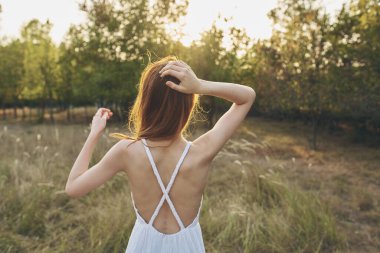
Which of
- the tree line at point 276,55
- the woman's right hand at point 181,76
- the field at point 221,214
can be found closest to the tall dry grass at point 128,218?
the field at point 221,214

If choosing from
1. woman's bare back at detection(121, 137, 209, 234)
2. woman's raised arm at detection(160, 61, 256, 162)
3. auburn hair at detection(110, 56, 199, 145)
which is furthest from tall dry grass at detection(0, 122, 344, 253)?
auburn hair at detection(110, 56, 199, 145)

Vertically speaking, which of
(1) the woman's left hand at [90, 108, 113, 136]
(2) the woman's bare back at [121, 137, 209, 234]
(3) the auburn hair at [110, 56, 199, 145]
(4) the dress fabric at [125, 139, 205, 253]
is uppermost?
(3) the auburn hair at [110, 56, 199, 145]

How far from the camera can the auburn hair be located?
1521mm

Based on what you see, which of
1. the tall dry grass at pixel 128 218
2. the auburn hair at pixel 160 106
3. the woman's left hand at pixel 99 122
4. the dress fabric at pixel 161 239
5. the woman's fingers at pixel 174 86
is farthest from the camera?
the tall dry grass at pixel 128 218

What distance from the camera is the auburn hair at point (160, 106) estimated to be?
1.52 m

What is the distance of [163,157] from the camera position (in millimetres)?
1634

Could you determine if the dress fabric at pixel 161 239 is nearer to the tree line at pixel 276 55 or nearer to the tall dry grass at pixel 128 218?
the tall dry grass at pixel 128 218

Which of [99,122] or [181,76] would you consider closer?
[181,76]

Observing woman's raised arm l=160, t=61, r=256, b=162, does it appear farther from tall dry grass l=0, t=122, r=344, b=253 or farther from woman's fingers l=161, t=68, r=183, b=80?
tall dry grass l=0, t=122, r=344, b=253

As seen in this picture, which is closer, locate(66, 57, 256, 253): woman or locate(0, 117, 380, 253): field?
locate(66, 57, 256, 253): woman

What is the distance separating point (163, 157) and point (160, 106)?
0.78 feet

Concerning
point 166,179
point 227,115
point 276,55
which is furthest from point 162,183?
point 276,55

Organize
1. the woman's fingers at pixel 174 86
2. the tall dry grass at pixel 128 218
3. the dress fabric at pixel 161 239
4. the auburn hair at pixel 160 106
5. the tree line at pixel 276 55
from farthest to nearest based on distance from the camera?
the tree line at pixel 276 55 → the tall dry grass at pixel 128 218 → the dress fabric at pixel 161 239 → the auburn hair at pixel 160 106 → the woman's fingers at pixel 174 86

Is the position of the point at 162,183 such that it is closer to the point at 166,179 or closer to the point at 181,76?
the point at 166,179
